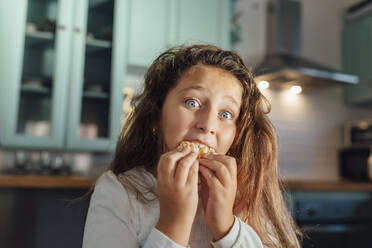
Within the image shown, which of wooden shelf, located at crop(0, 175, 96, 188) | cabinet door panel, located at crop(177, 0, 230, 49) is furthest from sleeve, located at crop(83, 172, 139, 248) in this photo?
cabinet door panel, located at crop(177, 0, 230, 49)

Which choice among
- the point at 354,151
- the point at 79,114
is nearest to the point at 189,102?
the point at 79,114

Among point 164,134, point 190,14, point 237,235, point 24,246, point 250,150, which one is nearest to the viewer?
point 237,235

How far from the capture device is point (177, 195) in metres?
0.58

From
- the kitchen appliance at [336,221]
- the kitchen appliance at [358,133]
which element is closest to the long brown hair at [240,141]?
the kitchen appliance at [336,221]

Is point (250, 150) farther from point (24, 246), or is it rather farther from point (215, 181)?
point (24, 246)

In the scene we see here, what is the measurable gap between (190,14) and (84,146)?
3.87 feet

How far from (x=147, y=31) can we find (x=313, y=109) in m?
1.75

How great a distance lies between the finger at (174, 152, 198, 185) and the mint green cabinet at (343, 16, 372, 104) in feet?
9.39

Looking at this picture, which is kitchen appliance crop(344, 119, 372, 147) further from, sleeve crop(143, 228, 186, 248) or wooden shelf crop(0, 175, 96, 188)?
sleeve crop(143, 228, 186, 248)

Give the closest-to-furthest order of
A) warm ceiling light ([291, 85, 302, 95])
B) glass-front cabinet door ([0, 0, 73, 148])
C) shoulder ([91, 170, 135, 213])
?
shoulder ([91, 170, 135, 213]) < glass-front cabinet door ([0, 0, 73, 148]) < warm ceiling light ([291, 85, 302, 95])

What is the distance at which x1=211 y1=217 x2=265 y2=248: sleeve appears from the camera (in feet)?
1.99

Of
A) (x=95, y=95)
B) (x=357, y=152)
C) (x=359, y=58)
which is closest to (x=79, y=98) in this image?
(x=95, y=95)

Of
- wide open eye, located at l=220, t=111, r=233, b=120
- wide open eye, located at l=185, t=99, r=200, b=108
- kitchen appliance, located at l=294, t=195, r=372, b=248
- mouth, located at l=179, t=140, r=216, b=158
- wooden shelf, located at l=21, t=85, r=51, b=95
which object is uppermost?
wooden shelf, located at l=21, t=85, r=51, b=95

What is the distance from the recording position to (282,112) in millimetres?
3039
